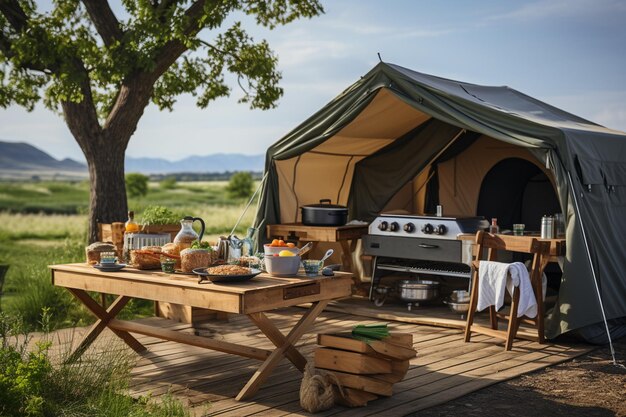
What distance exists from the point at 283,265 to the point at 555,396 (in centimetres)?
197

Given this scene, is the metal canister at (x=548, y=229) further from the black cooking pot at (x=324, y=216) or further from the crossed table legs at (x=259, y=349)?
the crossed table legs at (x=259, y=349)

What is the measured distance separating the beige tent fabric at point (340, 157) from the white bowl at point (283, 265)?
11.1 ft

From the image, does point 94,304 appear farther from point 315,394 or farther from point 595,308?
point 595,308

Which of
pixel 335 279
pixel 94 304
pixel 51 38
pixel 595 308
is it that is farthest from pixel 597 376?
pixel 51 38

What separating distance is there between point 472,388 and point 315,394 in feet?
3.89


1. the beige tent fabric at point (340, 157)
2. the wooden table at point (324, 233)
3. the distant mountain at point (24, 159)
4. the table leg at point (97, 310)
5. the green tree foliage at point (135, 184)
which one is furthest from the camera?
the distant mountain at point (24, 159)

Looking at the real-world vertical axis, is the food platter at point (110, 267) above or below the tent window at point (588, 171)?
below

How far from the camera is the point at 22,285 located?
8688 mm

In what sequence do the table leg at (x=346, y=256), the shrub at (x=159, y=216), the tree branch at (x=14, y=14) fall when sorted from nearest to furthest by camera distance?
the shrub at (x=159, y=216)
the table leg at (x=346, y=256)
the tree branch at (x=14, y=14)

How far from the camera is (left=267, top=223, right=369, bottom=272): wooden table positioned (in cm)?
838

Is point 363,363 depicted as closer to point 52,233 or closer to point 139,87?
point 139,87

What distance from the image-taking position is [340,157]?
378 inches

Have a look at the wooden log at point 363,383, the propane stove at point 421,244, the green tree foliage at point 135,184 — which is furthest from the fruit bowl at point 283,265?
the green tree foliage at point 135,184

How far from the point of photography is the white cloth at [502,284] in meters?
6.33
